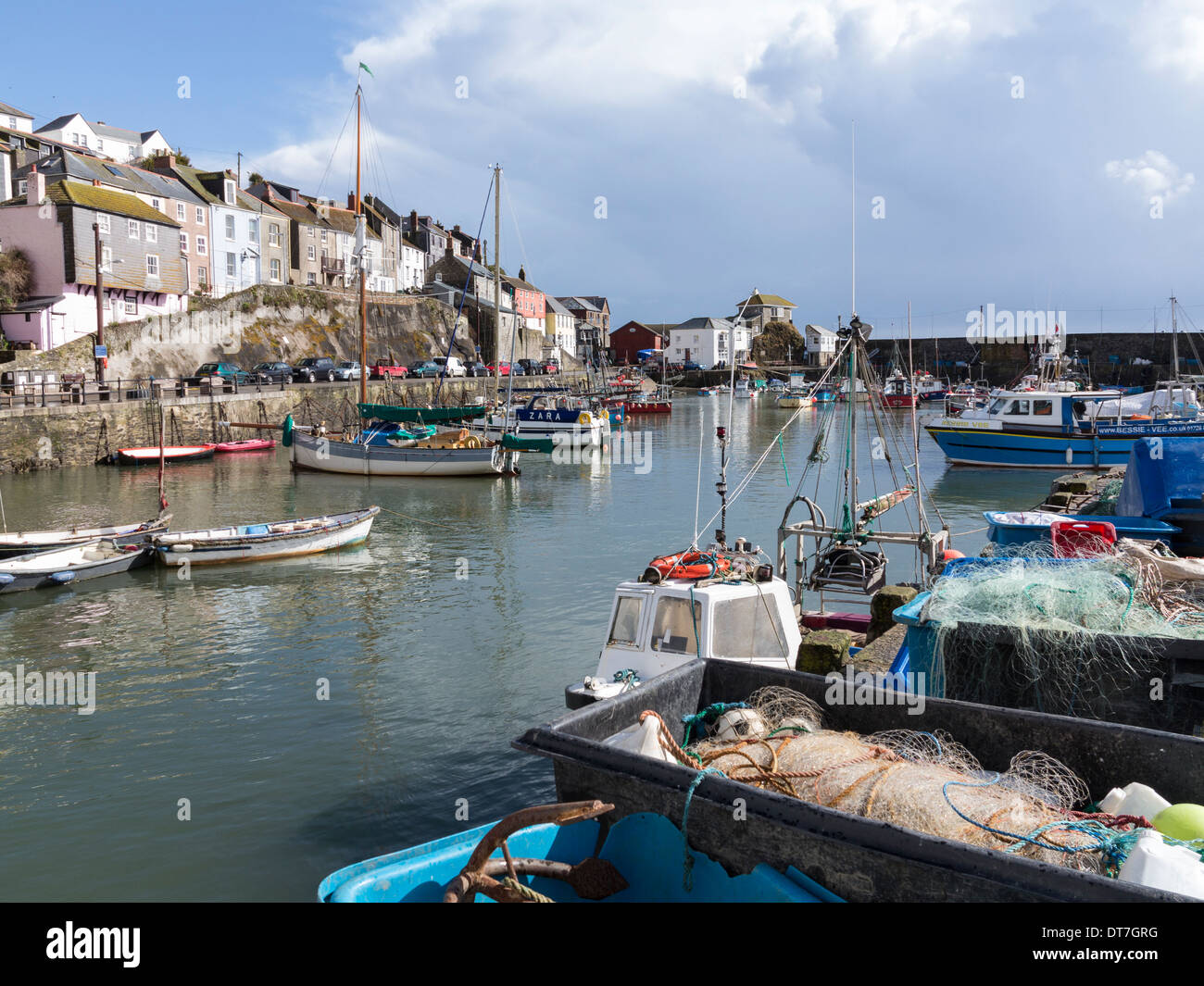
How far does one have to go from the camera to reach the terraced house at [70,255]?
170 ft

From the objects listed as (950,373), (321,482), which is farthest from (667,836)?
(950,373)

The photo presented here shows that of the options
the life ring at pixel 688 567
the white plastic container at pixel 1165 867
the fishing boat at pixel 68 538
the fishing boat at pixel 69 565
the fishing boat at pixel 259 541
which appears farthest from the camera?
the fishing boat at pixel 259 541

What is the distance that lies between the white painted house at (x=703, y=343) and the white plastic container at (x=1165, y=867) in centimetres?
13412

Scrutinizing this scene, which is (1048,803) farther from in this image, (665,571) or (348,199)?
(348,199)

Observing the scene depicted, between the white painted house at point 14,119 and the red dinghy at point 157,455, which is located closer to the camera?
the red dinghy at point 157,455

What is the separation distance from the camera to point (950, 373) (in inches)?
4857

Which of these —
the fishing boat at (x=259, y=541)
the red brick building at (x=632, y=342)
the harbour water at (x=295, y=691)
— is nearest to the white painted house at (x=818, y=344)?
the red brick building at (x=632, y=342)

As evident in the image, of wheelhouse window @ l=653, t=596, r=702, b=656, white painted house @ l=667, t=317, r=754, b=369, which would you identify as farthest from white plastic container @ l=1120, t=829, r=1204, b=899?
white painted house @ l=667, t=317, r=754, b=369

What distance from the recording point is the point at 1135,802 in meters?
5.12

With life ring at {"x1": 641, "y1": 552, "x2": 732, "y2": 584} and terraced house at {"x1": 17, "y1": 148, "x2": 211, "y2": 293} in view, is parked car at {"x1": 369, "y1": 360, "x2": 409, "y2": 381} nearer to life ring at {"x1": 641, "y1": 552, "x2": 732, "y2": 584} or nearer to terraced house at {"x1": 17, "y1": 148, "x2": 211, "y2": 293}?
terraced house at {"x1": 17, "y1": 148, "x2": 211, "y2": 293}

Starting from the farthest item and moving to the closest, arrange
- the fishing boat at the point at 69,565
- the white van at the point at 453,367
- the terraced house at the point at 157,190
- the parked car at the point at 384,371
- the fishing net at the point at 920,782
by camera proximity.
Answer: the white van at the point at 453,367, the parked car at the point at 384,371, the terraced house at the point at 157,190, the fishing boat at the point at 69,565, the fishing net at the point at 920,782

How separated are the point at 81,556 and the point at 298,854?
47.7 feet

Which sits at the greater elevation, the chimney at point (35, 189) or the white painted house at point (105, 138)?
the white painted house at point (105, 138)

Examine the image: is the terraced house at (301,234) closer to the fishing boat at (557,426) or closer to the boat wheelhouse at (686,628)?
the fishing boat at (557,426)
